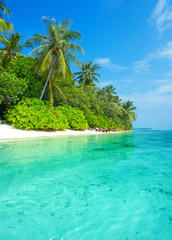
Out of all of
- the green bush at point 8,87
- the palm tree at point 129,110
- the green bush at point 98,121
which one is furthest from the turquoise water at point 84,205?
the palm tree at point 129,110

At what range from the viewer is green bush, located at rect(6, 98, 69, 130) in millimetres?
11445

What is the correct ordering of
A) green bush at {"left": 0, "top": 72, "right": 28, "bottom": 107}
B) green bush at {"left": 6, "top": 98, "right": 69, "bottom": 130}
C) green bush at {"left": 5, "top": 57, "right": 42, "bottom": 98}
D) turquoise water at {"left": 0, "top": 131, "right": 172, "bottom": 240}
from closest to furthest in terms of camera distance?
turquoise water at {"left": 0, "top": 131, "right": 172, "bottom": 240} < green bush at {"left": 0, "top": 72, "right": 28, "bottom": 107} < green bush at {"left": 6, "top": 98, "right": 69, "bottom": 130} < green bush at {"left": 5, "top": 57, "right": 42, "bottom": 98}

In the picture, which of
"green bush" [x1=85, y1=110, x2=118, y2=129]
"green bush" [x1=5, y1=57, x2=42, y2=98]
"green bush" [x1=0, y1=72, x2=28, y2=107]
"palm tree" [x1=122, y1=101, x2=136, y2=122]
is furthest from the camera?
"palm tree" [x1=122, y1=101, x2=136, y2=122]

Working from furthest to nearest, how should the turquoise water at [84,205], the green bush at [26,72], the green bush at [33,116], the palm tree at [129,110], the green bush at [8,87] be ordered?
the palm tree at [129,110] → the green bush at [26,72] → the green bush at [33,116] → the green bush at [8,87] → the turquoise water at [84,205]

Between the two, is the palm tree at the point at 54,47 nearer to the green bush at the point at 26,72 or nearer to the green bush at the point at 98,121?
the green bush at the point at 26,72

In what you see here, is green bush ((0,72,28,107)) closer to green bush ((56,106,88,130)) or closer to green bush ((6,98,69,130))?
green bush ((6,98,69,130))

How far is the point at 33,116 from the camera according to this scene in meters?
12.2

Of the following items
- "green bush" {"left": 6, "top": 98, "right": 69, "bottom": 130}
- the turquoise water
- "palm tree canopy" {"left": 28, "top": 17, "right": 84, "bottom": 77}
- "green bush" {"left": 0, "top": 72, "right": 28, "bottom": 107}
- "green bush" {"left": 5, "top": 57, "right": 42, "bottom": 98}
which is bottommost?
the turquoise water

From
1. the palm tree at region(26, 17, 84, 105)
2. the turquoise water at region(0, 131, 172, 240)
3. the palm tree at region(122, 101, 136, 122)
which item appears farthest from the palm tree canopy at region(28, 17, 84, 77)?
the palm tree at region(122, 101, 136, 122)

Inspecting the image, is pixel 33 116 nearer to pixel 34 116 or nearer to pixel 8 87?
pixel 34 116

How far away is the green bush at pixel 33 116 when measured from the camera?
11.4 meters

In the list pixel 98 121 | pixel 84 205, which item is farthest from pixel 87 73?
pixel 84 205

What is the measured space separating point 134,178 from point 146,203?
1.07m

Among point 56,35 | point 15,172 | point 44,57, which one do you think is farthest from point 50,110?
point 15,172
